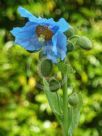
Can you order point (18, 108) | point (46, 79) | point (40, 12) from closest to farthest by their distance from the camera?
1. point (46, 79)
2. point (18, 108)
3. point (40, 12)

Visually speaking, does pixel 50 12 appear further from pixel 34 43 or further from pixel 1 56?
pixel 34 43

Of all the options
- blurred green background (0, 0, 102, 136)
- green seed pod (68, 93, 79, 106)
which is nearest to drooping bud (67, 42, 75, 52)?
green seed pod (68, 93, 79, 106)

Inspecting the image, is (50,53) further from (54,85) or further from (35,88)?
(35,88)

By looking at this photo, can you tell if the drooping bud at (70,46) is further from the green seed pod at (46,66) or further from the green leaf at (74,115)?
the green leaf at (74,115)

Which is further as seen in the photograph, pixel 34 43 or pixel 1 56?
pixel 1 56

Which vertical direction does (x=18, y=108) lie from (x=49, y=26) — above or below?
above

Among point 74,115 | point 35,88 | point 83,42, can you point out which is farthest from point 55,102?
point 35,88

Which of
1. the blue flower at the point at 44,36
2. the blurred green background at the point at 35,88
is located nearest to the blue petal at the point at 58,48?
the blue flower at the point at 44,36

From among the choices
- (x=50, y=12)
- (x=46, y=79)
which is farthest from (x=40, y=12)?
(x=46, y=79)
